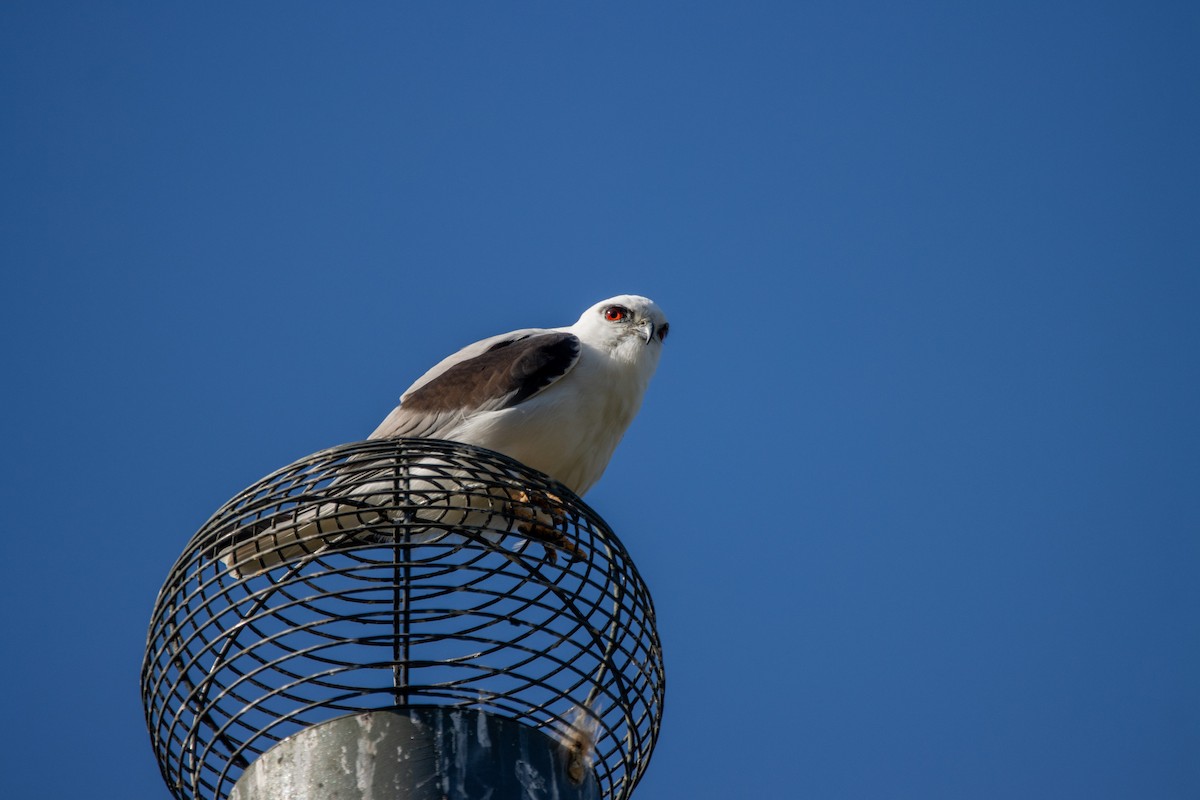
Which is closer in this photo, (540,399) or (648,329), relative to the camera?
(540,399)

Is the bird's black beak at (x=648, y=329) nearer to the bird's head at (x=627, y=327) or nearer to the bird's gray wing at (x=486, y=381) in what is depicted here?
the bird's head at (x=627, y=327)

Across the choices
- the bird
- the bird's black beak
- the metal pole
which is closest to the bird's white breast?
the bird

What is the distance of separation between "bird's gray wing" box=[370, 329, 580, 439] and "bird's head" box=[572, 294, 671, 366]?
0.29 m

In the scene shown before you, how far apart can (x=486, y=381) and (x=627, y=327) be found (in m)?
0.97

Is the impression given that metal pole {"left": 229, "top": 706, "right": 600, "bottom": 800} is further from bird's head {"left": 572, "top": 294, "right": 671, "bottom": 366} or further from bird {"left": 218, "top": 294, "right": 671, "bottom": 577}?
bird's head {"left": 572, "top": 294, "right": 671, "bottom": 366}

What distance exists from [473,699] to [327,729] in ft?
1.35

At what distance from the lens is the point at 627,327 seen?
271 inches

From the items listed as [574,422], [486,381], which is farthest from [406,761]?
[486,381]

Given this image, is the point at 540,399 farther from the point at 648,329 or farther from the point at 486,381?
the point at 648,329

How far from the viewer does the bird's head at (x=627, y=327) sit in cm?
676

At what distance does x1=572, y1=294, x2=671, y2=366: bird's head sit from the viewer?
6.76m

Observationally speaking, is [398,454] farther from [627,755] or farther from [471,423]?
[471,423]

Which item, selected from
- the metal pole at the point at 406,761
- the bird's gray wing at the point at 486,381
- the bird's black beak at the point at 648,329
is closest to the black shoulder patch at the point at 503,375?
the bird's gray wing at the point at 486,381

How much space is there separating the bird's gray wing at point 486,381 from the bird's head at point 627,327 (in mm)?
292
